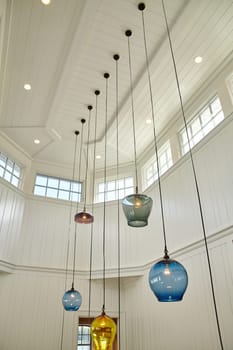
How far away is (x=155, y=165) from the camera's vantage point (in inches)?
264

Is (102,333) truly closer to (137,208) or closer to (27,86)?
(137,208)

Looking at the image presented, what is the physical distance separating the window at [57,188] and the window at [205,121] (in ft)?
11.3

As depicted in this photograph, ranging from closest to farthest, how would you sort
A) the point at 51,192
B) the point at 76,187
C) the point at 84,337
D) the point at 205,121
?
the point at 205,121
the point at 84,337
the point at 51,192
the point at 76,187

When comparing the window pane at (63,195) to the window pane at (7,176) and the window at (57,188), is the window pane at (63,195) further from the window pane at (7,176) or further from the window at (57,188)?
the window pane at (7,176)

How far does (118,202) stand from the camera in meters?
6.99

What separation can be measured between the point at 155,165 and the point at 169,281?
4.93 m

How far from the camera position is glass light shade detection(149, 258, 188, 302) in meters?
1.92

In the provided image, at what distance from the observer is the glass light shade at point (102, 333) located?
2475 millimetres

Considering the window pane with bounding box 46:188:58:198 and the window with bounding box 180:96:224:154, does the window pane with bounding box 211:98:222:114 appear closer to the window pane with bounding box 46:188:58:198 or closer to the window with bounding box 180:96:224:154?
the window with bounding box 180:96:224:154

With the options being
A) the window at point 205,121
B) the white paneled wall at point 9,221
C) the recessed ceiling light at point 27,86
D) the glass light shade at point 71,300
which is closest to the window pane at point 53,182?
the white paneled wall at point 9,221

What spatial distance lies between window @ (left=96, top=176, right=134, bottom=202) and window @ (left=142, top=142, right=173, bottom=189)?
54 centimetres

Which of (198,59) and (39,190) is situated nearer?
(198,59)

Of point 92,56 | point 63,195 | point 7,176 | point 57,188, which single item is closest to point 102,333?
point 92,56

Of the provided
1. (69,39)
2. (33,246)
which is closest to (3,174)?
(33,246)
